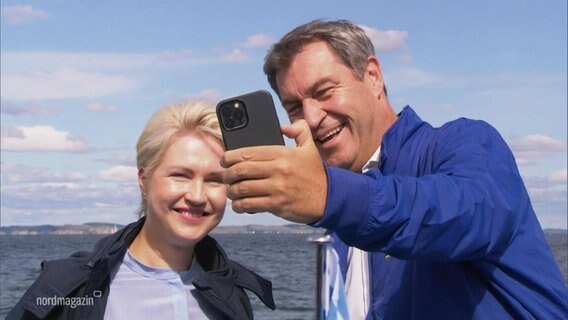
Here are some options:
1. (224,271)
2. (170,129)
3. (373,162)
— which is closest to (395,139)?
(373,162)

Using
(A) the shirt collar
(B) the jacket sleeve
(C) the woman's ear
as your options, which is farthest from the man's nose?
(C) the woman's ear

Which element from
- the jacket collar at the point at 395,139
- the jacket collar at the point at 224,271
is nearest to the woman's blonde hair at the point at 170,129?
the jacket collar at the point at 224,271

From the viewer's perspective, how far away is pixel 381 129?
3020 mm

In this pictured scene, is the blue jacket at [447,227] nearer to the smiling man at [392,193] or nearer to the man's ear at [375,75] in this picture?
the smiling man at [392,193]

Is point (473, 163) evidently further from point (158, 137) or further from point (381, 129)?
point (158, 137)

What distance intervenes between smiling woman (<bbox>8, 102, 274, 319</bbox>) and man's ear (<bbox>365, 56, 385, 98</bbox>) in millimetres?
810

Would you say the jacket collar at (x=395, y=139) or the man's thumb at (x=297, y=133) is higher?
the man's thumb at (x=297, y=133)

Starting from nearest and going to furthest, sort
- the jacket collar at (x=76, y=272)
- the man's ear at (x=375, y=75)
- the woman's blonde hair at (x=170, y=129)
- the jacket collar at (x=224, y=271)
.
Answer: the man's ear at (x=375, y=75) < the jacket collar at (x=76, y=272) < the woman's blonde hair at (x=170, y=129) < the jacket collar at (x=224, y=271)

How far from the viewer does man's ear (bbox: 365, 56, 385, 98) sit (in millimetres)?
3096

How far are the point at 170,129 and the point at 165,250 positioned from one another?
0.60 meters

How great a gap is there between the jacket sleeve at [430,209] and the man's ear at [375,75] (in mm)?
996

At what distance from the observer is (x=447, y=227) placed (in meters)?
1.94

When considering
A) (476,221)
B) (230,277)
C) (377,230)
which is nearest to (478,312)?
(476,221)

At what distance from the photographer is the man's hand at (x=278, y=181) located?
1.84 metres
